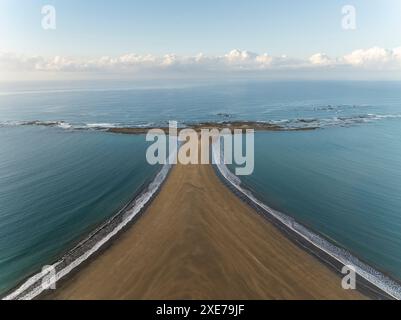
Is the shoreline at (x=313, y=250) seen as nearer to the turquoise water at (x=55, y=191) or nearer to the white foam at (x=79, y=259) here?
the white foam at (x=79, y=259)

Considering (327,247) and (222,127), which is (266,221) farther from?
(222,127)

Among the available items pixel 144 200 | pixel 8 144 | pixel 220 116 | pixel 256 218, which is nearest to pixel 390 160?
pixel 256 218

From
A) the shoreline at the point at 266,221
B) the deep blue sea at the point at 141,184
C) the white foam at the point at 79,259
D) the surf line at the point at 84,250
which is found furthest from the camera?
the deep blue sea at the point at 141,184

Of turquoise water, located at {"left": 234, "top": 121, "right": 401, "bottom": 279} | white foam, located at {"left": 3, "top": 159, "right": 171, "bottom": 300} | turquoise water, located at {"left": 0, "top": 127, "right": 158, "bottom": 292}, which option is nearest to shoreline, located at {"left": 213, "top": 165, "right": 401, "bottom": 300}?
turquoise water, located at {"left": 234, "top": 121, "right": 401, "bottom": 279}

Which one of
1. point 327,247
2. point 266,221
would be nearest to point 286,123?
point 266,221

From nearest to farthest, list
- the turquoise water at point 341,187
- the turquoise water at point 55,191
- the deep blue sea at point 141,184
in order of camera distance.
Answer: the turquoise water at point 55,191, the deep blue sea at point 141,184, the turquoise water at point 341,187

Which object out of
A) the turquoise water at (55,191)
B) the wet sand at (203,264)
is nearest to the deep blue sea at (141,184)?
the turquoise water at (55,191)
